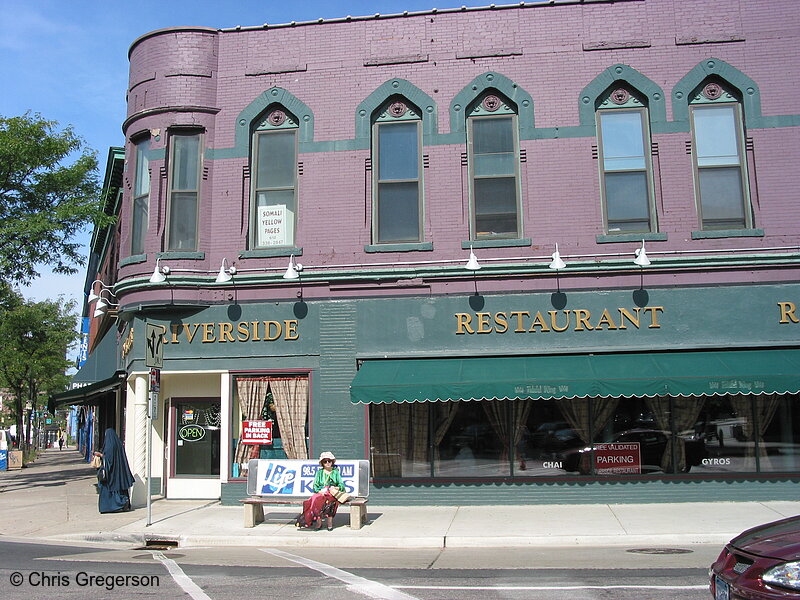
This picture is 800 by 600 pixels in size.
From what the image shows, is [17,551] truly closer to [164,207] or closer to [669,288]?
[164,207]

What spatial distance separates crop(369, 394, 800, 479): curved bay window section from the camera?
1444 cm

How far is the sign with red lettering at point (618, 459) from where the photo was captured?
14.5 meters

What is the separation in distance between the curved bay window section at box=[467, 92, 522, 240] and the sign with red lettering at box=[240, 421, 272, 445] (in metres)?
5.47

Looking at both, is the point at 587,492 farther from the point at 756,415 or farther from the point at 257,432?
the point at 257,432

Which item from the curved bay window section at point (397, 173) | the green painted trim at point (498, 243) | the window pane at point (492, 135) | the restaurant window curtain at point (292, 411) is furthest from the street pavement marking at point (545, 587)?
the window pane at point (492, 135)

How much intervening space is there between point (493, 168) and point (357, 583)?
933 centimetres

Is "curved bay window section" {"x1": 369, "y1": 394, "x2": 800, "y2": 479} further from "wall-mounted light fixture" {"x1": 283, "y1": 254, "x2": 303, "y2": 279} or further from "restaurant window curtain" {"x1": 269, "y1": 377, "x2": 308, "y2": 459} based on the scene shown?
"wall-mounted light fixture" {"x1": 283, "y1": 254, "x2": 303, "y2": 279}

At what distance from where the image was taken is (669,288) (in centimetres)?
1473

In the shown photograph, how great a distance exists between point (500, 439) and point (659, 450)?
2.90 m

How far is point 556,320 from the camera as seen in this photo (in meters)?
14.8

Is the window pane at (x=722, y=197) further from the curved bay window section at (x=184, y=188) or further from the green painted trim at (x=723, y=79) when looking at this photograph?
the curved bay window section at (x=184, y=188)

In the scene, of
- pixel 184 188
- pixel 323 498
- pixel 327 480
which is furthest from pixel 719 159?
pixel 184 188

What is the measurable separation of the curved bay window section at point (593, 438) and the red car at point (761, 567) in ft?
27.1

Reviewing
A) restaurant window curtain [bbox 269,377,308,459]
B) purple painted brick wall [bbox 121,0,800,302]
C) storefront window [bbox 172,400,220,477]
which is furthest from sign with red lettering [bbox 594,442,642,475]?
storefront window [bbox 172,400,220,477]
